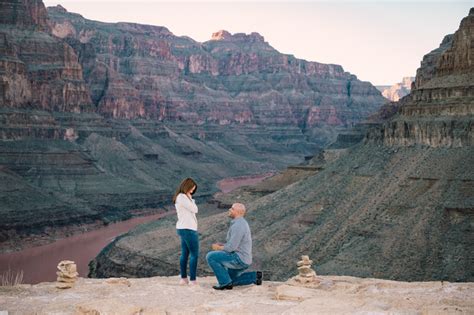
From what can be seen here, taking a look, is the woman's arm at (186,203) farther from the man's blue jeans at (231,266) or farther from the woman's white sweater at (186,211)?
the man's blue jeans at (231,266)

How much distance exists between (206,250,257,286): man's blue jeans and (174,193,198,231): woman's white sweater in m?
1.31

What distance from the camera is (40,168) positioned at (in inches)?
4422

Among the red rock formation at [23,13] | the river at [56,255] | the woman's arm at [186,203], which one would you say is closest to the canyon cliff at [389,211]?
the river at [56,255]

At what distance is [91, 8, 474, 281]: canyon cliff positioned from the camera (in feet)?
142

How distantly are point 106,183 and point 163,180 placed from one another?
2594cm

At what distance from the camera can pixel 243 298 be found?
18.8m

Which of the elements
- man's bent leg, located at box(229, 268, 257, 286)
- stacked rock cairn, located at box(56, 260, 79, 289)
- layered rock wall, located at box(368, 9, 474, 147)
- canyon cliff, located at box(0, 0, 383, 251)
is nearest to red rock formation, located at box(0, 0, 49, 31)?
canyon cliff, located at box(0, 0, 383, 251)

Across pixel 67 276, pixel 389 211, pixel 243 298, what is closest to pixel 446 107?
pixel 389 211

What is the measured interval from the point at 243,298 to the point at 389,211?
31.9 meters

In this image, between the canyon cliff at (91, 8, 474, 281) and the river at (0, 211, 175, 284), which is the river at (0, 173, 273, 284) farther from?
the canyon cliff at (91, 8, 474, 281)

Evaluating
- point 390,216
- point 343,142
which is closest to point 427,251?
point 390,216

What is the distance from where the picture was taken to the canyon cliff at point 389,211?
43.2m

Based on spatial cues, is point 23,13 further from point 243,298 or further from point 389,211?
point 243,298

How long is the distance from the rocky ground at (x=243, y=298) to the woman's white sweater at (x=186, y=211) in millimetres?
1841
